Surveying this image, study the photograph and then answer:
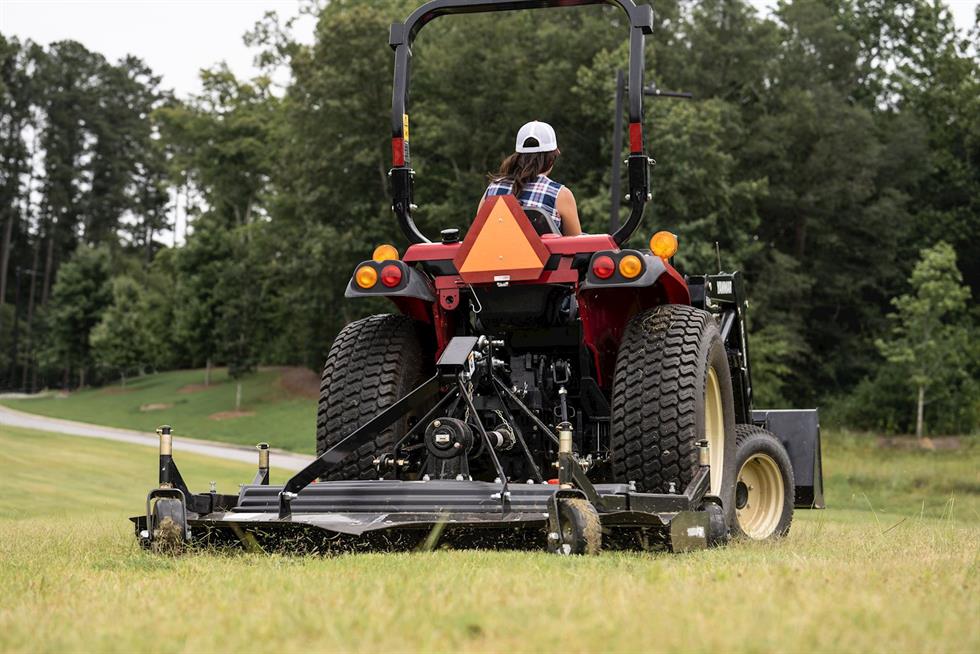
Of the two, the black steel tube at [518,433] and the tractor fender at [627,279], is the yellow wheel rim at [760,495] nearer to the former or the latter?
the black steel tube at [518,433]

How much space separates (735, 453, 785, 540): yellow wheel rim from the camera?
8234mm

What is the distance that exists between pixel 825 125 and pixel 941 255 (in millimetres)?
7880

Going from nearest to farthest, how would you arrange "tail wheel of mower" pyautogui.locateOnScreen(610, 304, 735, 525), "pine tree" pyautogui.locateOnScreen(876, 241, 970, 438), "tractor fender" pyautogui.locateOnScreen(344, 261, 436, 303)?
"tail wheel of mower" pyautogui.locateOnScreen(610, 304, 735, 525), "tractor fender" pyautogui.locateOnScreen(344, 261, 436, 303), "pine tree" pyautogui.locateOnScreen(876, 241, 970, 438)

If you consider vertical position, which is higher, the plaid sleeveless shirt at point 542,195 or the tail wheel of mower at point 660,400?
the plaid sleeveless shirt at point 542,195

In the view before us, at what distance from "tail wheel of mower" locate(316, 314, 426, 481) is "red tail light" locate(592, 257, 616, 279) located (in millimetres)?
1333

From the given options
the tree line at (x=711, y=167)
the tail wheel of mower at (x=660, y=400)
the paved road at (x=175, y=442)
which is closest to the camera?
the tail wheel of mower at (x=660, y=400)

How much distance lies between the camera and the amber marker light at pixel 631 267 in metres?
6.68

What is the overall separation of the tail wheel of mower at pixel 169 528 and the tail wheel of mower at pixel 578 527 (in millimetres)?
1894

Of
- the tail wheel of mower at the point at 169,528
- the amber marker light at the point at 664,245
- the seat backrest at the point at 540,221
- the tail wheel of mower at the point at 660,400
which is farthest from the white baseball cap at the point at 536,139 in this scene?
the tail wheel of mower at the point at 169,528

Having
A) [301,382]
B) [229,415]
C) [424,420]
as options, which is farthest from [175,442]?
[424,420]

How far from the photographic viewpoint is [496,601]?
12.5 ft

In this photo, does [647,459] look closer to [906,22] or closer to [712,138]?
[712,138]

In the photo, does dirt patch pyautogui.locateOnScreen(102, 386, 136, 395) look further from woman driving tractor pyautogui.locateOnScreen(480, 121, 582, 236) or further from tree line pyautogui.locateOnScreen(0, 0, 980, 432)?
woman driving tractor pyautogui.locateOnScreen(480, 121, 582, 236)

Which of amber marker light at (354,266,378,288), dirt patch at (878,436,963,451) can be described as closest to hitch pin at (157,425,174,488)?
amber marker light at (354,266,378,288)
